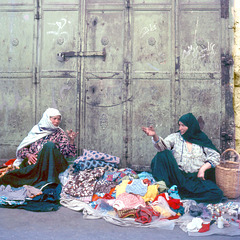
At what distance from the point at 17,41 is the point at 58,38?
714mm

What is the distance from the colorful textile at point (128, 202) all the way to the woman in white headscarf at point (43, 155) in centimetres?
103

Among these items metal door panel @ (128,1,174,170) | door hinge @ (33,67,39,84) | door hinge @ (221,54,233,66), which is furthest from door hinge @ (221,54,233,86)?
door hinge @ (33,67,39,84)

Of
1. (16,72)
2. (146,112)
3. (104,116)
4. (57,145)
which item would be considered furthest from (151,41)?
(16,72)

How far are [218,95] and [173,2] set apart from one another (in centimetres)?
164

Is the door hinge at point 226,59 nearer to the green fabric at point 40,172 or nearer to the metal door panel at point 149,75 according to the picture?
the metal door panel at point 149,75

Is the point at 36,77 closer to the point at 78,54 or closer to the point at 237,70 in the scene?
the point at 78,54

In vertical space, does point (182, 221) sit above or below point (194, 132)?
below

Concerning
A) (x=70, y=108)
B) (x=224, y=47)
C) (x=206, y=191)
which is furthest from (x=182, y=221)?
(x=224, y=47)

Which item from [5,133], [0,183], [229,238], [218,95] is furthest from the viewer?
[5,133]

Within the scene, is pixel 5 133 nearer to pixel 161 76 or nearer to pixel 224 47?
pixel 161 76

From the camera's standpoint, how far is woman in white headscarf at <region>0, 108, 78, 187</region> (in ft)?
11.0

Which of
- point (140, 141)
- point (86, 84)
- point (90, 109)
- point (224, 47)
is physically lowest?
point (140, 141)

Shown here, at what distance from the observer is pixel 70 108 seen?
428 cm

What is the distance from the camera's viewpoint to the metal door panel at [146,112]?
13.6 feet
